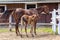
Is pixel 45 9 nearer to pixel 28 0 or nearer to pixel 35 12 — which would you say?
pixel 35 12

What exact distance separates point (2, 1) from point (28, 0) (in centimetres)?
272

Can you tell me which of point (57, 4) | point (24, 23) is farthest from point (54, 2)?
point (24, 23)

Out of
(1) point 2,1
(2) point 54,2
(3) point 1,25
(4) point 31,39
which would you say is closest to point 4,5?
(1) point 2,1

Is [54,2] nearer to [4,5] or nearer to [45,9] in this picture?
[4,5]

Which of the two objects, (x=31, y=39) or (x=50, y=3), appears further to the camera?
(x=50, y=3)

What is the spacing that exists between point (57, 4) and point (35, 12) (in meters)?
10.2

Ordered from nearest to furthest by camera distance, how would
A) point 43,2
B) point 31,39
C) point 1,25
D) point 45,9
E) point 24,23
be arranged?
point 31,39, point 24,23, point 45,9, point 1,25, point 43,2

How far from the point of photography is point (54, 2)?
893 inches

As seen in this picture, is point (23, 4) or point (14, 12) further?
point (23, 4)

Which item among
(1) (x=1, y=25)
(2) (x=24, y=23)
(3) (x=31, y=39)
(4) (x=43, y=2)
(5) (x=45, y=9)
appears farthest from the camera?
(4) (x=43, y=2)

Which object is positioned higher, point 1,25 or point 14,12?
point 14,12

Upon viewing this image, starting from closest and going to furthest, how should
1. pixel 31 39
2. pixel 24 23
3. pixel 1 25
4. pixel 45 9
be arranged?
pixel 31 39 < pixel 24 23 < pixel 45 9 < pixel 1 25

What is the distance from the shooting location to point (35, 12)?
13.2 meters

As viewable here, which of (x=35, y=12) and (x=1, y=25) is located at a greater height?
(x=35, y=12)
